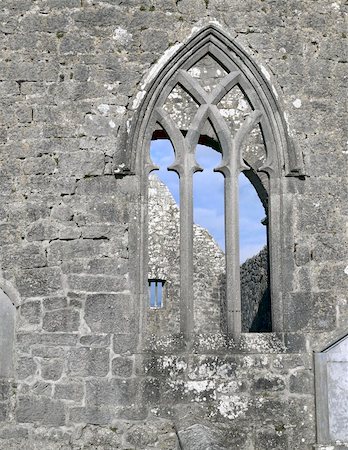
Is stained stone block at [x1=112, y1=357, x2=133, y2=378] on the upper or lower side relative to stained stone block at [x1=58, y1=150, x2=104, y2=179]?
lower

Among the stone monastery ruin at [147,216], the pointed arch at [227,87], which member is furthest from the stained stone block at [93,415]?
the pointed arch at [227,87]

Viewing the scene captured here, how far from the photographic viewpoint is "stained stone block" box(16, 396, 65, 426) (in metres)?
5.81

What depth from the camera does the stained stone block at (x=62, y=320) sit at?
5949 mm

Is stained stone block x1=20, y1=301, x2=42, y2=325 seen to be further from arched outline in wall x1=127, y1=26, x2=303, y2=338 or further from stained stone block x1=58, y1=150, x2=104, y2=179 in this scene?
stained stone block x1=58, y1=150, x2=104, y2=179

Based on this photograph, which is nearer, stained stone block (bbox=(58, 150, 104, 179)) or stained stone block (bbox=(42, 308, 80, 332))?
stained stone block (bbox=(42, 308, 80, 332))

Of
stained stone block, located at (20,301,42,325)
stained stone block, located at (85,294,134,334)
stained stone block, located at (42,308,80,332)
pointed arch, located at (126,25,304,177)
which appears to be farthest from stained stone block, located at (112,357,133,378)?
pointed arch, located at (126,25,304,177)

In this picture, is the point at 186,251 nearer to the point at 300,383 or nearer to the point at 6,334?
the point at 300,383

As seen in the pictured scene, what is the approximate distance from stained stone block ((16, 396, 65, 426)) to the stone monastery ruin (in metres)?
0.01

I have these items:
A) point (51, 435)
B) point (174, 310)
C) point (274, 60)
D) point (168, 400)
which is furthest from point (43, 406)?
point (174, 310)

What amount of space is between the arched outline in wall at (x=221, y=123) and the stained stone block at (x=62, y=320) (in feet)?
2.53

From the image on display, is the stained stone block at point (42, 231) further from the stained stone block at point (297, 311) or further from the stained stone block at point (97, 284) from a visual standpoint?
the stained stone block at point (297, 311)

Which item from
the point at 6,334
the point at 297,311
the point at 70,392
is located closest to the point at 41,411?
the point at 70,392

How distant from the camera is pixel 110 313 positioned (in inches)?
235

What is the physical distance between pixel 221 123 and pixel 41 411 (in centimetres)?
303
